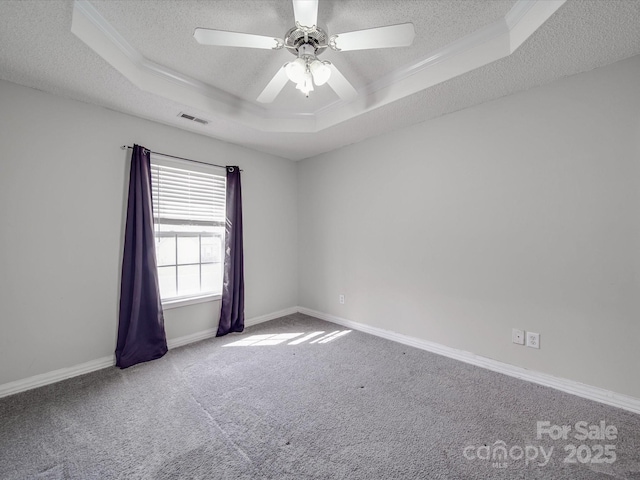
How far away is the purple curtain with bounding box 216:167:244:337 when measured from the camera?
3281 millimetres

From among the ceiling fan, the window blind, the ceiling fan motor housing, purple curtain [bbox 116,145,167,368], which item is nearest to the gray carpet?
purple curtain [bbox 116,145,167,368]

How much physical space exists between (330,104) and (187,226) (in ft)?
6.79

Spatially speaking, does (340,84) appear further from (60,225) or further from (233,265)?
(60,225)

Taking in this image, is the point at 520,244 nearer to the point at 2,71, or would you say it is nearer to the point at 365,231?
the point at 365,231

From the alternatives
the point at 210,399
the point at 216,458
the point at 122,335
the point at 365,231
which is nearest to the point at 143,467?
the point at 216,458

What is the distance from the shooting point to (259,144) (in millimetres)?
3473

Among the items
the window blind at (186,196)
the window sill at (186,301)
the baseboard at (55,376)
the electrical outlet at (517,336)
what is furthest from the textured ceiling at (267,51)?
the baseboard at (55,376)

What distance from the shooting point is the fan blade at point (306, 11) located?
142 cm

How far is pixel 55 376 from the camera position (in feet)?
7.37

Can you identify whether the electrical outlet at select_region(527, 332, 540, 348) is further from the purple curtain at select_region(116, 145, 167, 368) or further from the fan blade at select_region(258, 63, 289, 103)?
the purple curtain at select_region(116, 145, 167, 368)

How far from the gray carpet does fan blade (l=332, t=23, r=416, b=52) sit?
7.53 ft

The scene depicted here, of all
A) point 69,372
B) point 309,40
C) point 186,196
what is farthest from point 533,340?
point 69,372

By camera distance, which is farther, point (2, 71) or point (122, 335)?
point (122, 335)

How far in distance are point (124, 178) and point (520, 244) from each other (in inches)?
143
